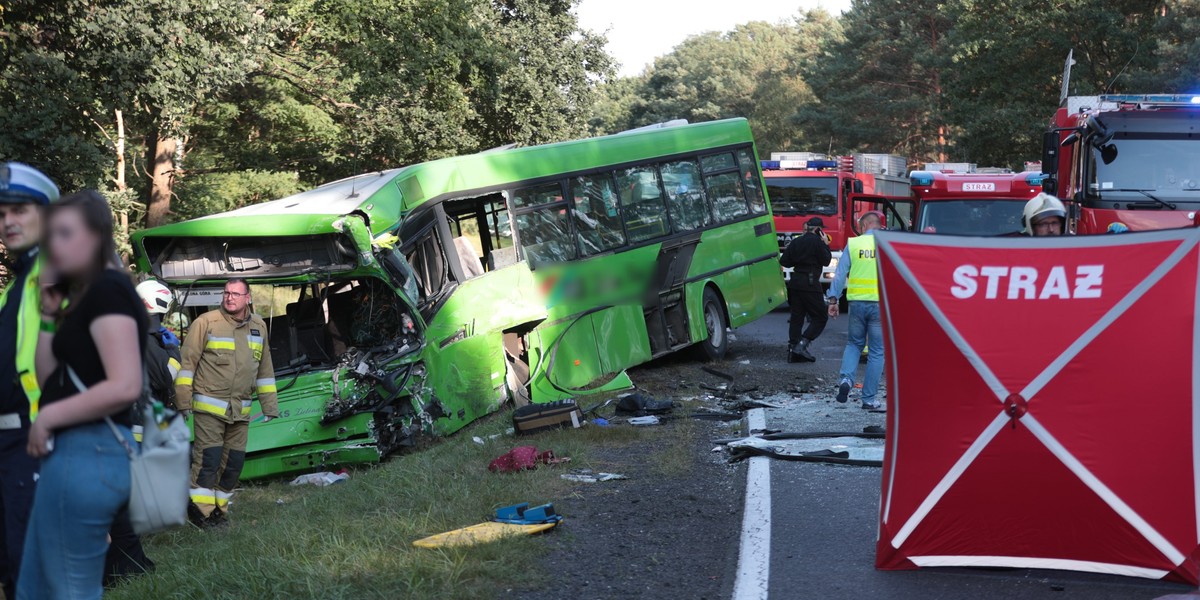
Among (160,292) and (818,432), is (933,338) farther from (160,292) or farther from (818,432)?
(160,292)

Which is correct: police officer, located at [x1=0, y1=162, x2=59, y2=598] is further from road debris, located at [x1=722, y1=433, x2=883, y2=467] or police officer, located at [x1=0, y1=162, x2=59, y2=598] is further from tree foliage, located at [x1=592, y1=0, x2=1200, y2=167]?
tree foliage, located at [x1=592, y1=0, x2=1200, y2=167]

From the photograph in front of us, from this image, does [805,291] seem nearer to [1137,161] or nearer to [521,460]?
[1137,161]

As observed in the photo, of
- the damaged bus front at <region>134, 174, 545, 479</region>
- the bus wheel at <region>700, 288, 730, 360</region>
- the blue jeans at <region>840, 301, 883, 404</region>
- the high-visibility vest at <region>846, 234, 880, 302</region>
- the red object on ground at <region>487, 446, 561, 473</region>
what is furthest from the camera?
the bus wheel at <region>700, 288, 730, 360</region>

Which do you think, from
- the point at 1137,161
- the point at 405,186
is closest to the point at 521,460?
the point at 405,186

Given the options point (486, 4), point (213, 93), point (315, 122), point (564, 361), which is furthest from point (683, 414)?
point (486, 4)

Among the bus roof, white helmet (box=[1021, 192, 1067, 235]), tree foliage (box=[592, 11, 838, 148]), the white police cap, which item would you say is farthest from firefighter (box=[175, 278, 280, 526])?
tree foliage (box=[592, 11, 838, 148])

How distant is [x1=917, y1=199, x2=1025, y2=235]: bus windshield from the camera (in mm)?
18828

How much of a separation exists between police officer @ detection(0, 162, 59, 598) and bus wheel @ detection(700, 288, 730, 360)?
Answer: 11.2 m

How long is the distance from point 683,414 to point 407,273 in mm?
2787

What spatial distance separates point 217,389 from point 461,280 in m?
3.30

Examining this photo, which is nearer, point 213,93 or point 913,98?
point 213,93

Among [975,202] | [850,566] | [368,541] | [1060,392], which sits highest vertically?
[1060,392]

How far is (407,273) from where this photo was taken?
9.77m

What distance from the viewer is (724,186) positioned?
15.7 meters
